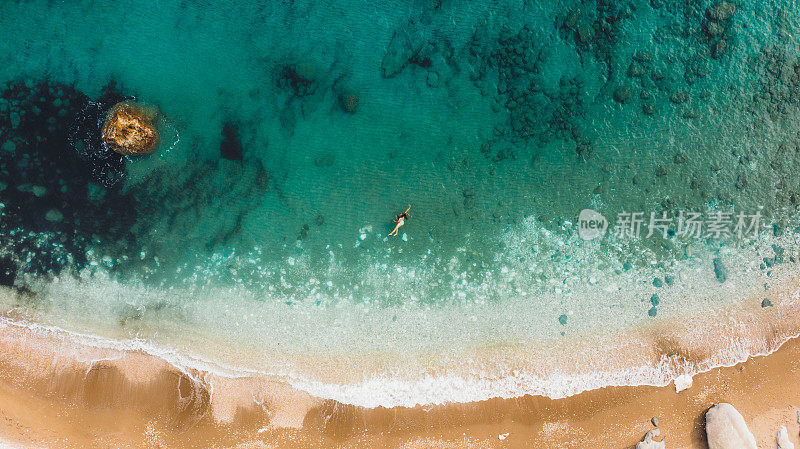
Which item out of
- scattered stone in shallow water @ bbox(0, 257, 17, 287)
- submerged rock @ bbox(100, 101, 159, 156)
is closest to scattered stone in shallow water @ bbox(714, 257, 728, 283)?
submerged rock @ bbox(100, 101, 159, 156)

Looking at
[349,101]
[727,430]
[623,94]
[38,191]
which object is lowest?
[727,430]

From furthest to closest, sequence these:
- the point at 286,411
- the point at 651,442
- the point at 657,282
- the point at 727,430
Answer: the point at 657,282, the point at 286,411, the point at 651,442, the point at 727,430

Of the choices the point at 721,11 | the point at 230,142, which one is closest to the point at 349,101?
the point at 230,142

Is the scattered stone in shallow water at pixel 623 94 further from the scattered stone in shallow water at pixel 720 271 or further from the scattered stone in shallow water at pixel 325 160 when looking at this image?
the scattered stone in shallow water at pixel 325 160
